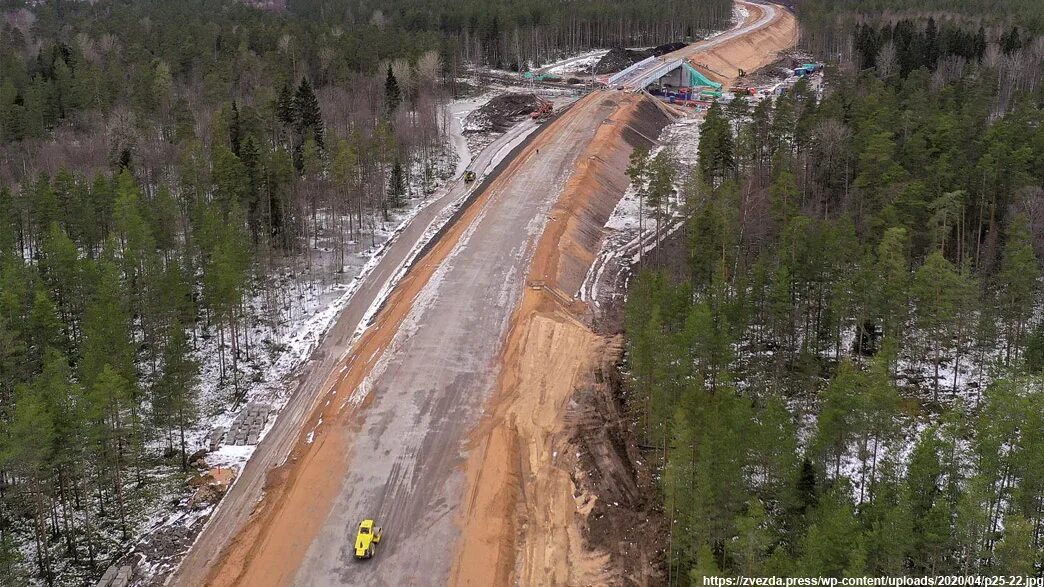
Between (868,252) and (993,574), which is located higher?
(868,252)

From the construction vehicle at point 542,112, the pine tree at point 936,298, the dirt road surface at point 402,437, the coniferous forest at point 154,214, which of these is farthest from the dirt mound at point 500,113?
the pine tree at point 936,298

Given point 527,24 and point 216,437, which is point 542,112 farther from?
point 216,437

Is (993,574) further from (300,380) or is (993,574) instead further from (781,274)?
(300,380)

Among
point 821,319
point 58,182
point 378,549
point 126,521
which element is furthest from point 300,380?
point 821,319

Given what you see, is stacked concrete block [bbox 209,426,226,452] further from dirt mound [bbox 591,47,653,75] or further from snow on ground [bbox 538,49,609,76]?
dirt mound [bbox 591,47,653,75]

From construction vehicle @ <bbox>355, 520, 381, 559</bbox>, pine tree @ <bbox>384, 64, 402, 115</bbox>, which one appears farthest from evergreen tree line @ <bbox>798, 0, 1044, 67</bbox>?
construction vehicle @ <bbox>355, 520, 381, 559</bbox>

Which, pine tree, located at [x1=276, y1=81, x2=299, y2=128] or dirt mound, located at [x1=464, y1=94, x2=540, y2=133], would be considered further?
dirt mound, located at [x1=464, y1=94, x2=540, y2=133]
